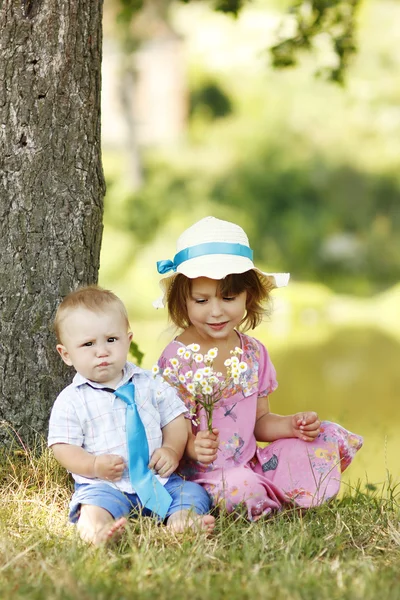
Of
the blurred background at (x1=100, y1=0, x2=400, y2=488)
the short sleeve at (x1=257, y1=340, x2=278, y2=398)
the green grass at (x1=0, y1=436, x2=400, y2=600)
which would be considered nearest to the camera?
the green grass at (x1=0, y1=436, x2=400, y2=600)

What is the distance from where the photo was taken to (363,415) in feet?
22.1

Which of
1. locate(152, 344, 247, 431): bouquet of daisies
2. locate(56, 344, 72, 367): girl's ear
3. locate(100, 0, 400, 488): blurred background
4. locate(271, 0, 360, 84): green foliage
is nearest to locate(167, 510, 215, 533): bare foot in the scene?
locate(152, 344, 247, 431): bouquet of daisies

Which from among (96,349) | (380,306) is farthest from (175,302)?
(380,306)

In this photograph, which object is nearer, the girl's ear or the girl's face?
the girl's ear

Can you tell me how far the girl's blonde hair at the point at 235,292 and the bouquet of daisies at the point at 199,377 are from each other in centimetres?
20

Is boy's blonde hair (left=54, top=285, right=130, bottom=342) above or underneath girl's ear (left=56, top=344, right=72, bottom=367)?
above

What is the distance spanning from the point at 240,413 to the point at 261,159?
44.1 ft

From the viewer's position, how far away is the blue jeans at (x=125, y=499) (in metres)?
2.57

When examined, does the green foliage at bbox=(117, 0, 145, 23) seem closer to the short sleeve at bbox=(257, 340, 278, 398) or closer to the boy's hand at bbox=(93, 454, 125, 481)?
the short sleeve at bbox=(257, 340, 278, 398)

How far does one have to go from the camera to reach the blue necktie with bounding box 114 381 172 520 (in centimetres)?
261

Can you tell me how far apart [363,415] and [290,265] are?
7434 mm

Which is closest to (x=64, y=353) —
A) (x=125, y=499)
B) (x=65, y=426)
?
(x=65, y=426)

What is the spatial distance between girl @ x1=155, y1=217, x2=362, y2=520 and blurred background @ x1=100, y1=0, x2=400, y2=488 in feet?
23.8

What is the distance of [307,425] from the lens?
293cm
